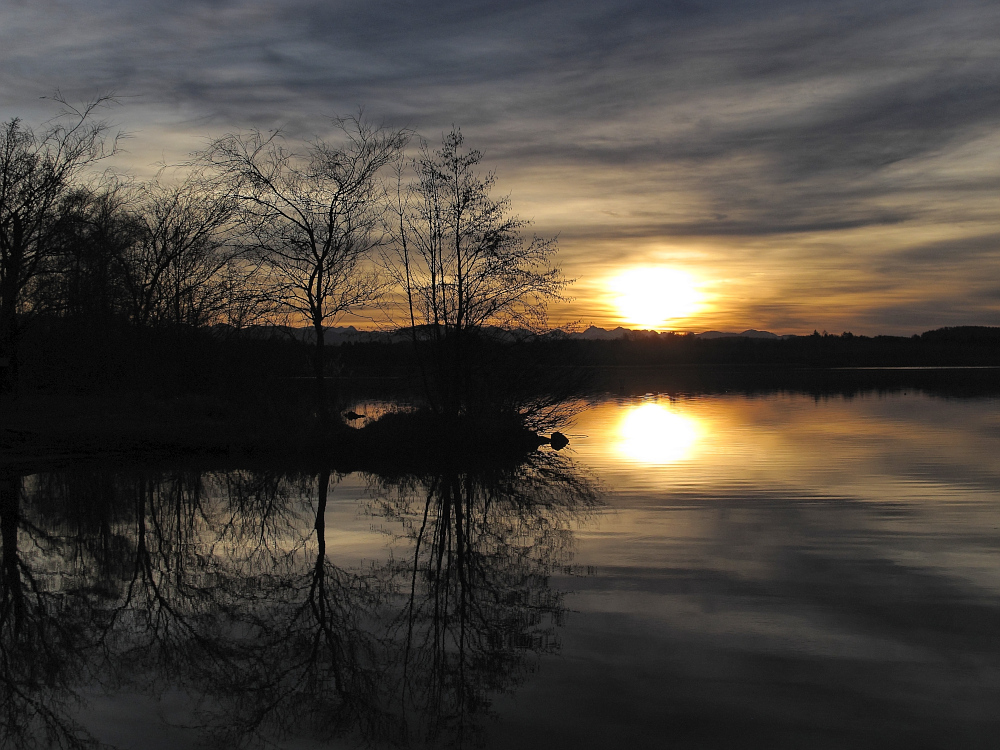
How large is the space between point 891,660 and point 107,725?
610 cm

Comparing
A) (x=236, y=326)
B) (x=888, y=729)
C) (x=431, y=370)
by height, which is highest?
(x=236, y=326)

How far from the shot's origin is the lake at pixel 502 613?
5828 millimetres

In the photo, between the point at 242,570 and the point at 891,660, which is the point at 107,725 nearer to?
the point at 242,570

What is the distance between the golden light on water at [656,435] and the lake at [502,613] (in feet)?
18.9

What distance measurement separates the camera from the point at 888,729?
5.51 meters

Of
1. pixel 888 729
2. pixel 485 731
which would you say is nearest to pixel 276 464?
pixel 485 731

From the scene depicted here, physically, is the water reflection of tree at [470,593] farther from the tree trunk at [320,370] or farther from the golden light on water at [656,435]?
the tree trunk at [320,370]

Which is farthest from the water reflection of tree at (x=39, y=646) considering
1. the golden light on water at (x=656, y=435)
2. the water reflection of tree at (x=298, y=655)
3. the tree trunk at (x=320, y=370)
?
the golden light on water at (x=656, y=435)

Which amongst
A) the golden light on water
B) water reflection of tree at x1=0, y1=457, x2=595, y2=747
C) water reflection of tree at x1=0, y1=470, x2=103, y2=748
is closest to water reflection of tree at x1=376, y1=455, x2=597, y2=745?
water reflection of tree at x1=0, y1=457, x2=595, y2=747

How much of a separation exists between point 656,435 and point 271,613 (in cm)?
2201

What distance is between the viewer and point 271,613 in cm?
848

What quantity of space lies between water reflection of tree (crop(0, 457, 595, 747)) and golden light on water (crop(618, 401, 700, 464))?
26.8ft

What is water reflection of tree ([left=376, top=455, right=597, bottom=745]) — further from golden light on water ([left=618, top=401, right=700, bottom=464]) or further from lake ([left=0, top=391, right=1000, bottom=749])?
golden light on water ([left=618, top=401, right=700, bottom=464])

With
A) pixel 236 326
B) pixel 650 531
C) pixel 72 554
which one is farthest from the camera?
pixel 236 326
